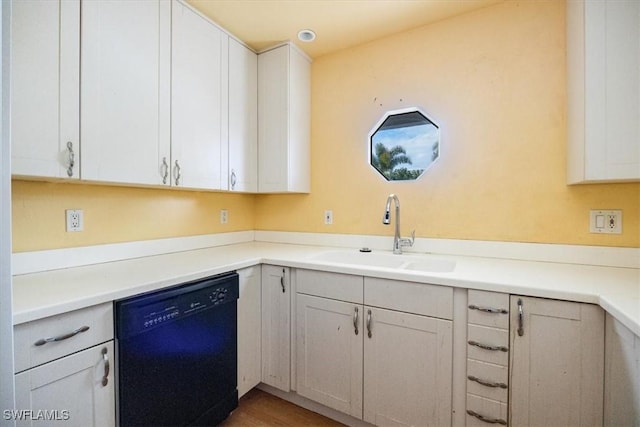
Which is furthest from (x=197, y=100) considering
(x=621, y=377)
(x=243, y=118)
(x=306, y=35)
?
(x=621, y=377)

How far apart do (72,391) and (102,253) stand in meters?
0.79

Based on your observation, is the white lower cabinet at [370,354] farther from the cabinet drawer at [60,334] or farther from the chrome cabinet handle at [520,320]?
the cabinet drawer at [60,334]

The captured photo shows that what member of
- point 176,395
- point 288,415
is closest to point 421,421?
point 288,415

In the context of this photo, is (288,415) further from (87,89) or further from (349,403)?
(87,89)

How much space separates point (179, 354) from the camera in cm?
136

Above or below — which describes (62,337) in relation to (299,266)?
below

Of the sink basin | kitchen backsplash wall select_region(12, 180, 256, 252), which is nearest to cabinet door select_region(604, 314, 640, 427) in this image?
the sink basin

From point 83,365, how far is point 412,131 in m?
2.12

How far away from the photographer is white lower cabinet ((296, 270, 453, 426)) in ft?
4.51

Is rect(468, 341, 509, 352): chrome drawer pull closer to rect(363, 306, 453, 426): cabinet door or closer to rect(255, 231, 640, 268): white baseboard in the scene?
rect(363, 306, 453, 426): cabinet door

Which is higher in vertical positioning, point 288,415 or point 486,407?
point 486,407

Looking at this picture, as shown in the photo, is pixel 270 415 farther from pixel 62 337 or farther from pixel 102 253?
pixel 102 253

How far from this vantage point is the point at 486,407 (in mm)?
1266

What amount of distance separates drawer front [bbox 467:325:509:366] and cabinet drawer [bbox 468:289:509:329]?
0.09 feet
